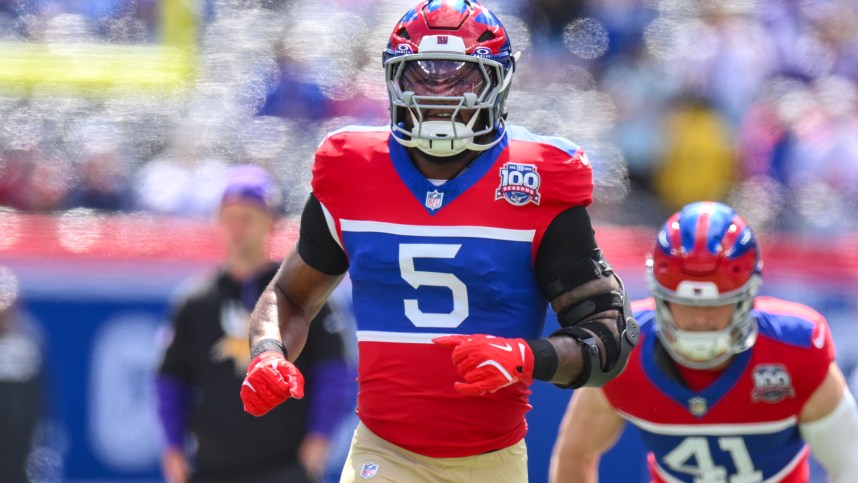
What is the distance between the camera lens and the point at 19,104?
8297 millimetres

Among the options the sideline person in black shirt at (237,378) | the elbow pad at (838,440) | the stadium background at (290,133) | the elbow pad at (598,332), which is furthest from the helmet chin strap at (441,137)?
the stadium background at (290,133)

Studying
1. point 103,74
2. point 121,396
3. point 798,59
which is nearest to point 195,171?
point 103,74

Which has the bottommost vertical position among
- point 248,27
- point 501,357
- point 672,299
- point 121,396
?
point 121,396

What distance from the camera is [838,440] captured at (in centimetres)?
408

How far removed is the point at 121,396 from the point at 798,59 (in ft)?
16.8

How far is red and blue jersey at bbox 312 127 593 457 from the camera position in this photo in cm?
320

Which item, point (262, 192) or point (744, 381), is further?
point (262, 192)

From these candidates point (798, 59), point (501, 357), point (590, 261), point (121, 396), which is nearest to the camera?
point (501, 357)

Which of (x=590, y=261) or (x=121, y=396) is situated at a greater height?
(x=590, y=261)

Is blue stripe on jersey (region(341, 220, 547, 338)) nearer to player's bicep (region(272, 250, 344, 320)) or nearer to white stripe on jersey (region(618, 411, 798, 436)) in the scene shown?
player's bicep (region(272, 250, 344, 320))

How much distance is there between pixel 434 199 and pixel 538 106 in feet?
17.8

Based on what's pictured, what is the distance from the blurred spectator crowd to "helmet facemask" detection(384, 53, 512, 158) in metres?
4.26

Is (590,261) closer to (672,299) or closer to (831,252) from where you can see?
(672,299)

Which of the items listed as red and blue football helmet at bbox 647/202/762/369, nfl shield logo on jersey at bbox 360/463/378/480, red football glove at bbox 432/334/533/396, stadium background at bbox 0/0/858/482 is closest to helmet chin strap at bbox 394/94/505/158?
red football glove at bbox 432/334/533/396
